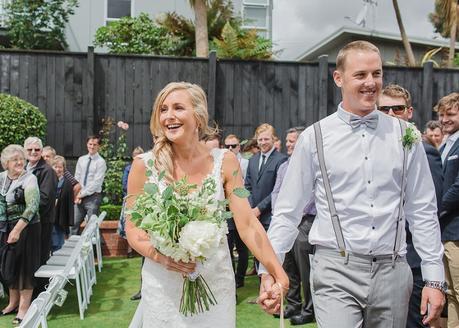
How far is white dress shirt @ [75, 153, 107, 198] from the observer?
10547 millimetres

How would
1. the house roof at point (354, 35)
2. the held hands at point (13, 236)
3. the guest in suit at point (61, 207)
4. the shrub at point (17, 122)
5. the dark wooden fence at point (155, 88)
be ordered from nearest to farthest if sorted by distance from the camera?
A: the held hands at point (13, 236) → the guest in suit at point (61, 207) → the shrub at point (17, 122) → the dark wooden fence at point (155, 88) → the house roof at point (354, 35)

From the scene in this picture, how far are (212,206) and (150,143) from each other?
382 inches

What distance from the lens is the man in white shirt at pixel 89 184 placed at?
10539 mm

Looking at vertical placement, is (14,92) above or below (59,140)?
above

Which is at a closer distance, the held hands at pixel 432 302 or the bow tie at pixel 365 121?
the held hands at pixel 432 302

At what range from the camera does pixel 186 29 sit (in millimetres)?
16688

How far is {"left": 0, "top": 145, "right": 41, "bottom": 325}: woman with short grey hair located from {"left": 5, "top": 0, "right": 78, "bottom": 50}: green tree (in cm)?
1069

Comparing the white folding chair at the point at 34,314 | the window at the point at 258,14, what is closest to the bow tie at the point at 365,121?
the white folding chair at the point at 34,314

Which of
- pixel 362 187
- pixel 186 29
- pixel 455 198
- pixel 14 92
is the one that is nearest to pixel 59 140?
pixel 14 92

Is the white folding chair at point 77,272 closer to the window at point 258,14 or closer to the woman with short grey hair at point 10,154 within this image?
the woman with short grey hair at point 10,154

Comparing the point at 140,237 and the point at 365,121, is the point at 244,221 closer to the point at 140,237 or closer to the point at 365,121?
the point at 140,237

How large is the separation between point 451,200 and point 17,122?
26.3 ft

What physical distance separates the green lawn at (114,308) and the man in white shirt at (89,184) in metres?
1.59

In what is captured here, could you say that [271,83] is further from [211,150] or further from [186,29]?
[211,150]
